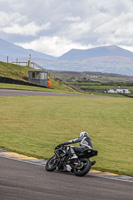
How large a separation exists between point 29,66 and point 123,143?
82885 mm

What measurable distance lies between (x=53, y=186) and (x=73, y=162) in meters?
2.10

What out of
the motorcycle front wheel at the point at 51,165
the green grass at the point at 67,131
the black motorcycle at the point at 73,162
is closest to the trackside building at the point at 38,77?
the green grass at the point at 67,131

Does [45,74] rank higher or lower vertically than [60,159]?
higher

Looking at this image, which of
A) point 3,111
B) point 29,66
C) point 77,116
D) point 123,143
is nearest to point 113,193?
point 123,143

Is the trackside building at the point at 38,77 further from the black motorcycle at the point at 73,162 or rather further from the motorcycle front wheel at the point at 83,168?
the motorcycle front wheel at the point at 83,168

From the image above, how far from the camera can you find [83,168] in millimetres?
10234

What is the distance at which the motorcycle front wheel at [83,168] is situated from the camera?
10.0 m

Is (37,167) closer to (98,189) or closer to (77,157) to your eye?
(77,157)

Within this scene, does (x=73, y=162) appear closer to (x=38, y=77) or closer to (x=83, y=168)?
(x=83, y=168)

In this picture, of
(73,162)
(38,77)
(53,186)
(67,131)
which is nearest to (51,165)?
(73,162)

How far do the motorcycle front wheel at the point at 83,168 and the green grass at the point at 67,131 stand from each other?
124 centimetres

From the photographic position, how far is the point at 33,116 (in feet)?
82.9

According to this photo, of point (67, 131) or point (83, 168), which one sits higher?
point (83, 168)

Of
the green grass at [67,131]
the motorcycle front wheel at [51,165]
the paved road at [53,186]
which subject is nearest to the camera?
the paved road at [53,186]
